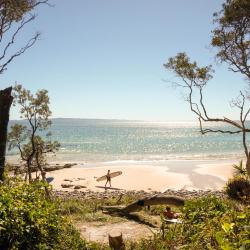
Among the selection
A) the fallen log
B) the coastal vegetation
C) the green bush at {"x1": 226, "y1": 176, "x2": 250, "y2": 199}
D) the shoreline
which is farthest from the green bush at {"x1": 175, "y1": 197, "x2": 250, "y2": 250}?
the shoreline

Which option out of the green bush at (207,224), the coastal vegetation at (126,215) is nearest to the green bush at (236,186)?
the coastal vegetation at (126,215)

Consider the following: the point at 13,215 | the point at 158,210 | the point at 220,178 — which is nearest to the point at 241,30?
the point at 158,210

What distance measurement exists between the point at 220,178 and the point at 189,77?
1932 centimetres

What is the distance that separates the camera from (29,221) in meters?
7.59

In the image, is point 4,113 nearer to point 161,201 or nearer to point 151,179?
point 161,201

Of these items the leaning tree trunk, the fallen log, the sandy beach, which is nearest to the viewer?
the leaning tree trunk

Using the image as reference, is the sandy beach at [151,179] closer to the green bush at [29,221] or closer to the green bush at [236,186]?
the green bush at [236,186]

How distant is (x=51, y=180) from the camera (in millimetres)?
41219

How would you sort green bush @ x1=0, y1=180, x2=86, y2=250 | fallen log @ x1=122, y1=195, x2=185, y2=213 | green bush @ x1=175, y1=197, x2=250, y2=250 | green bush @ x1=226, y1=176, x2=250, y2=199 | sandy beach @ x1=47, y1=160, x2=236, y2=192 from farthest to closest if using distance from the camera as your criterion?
sandy beach @ x1=47, y1=160, x2=236, y2=192
green bush @ x1=226, y1=176, x2=250, y2=199
fallen log @ x1=122, y1=195, x2=185, y2=213
green bush @ x1=0, y1=180, x2=86, y2=250
green bush @ x1=175, y1=197, x2=250, y2=250

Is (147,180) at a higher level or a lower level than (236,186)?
lower

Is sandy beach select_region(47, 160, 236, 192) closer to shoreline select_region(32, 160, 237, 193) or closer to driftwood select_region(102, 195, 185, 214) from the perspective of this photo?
shoreline select_region(32, 160, 237, 193)

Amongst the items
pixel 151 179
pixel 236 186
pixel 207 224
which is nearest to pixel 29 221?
pixel 207 224

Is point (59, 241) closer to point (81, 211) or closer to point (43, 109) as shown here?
point (81, 211)

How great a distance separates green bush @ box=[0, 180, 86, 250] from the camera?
7.20m
